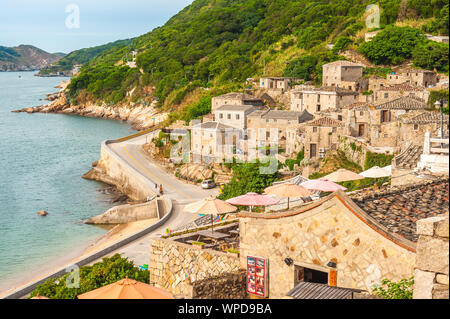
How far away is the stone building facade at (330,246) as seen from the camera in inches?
359

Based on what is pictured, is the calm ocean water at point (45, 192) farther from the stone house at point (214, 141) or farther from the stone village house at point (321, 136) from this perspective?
the stone village house at point (321, 136)

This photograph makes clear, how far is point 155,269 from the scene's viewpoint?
13242mm

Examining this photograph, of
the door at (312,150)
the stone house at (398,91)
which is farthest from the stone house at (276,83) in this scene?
the door at (312,150)

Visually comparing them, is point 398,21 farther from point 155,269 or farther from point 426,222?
point 426,222

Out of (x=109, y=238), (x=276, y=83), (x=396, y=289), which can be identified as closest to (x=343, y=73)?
(x=276, y=83)

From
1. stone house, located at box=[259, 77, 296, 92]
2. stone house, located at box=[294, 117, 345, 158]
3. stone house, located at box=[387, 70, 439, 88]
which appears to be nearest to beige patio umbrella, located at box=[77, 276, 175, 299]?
stone house, located at box=[294, 117, 345, 158]

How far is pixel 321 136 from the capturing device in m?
40.0

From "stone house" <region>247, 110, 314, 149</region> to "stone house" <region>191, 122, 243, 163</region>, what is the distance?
1.55 meters

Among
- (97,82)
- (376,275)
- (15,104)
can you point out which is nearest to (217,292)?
(376,275)

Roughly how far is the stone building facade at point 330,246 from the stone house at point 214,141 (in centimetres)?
3850

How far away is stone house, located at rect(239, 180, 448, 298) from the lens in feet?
30.1

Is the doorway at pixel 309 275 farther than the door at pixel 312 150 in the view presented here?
No

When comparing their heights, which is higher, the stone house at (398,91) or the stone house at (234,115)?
the stone house at (398,91)

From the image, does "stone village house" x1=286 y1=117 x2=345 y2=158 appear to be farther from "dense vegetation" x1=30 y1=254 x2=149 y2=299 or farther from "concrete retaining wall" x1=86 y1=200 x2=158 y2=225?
"dense vegetation" x1=30 y1=254 x2=149 y2=299
